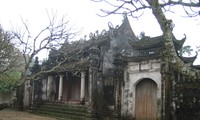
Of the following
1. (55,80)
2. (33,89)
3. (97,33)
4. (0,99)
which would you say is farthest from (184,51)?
(0,99)

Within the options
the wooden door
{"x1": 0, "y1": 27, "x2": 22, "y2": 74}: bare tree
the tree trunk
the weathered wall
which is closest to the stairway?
the wooden door

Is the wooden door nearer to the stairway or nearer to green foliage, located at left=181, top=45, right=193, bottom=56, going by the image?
the stairway

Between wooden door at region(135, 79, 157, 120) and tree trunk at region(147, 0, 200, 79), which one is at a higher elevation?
tree trunk at region(147, 0, 200, 79)

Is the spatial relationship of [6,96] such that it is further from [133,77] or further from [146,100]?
[146,100]

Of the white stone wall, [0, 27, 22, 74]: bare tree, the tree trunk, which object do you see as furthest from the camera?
the white stone wall

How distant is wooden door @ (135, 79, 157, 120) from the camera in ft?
43.2

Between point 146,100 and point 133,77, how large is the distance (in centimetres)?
152

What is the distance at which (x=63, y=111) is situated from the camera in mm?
17094

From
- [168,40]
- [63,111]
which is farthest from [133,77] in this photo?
[168,40]

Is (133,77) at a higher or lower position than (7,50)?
lower

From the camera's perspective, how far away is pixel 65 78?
22.3 metres

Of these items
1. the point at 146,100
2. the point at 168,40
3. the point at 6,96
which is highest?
the point at 168,40

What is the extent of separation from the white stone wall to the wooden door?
0.29 metres

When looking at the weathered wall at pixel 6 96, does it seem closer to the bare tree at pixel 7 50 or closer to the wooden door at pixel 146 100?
the bare tree at pixel 7 50
